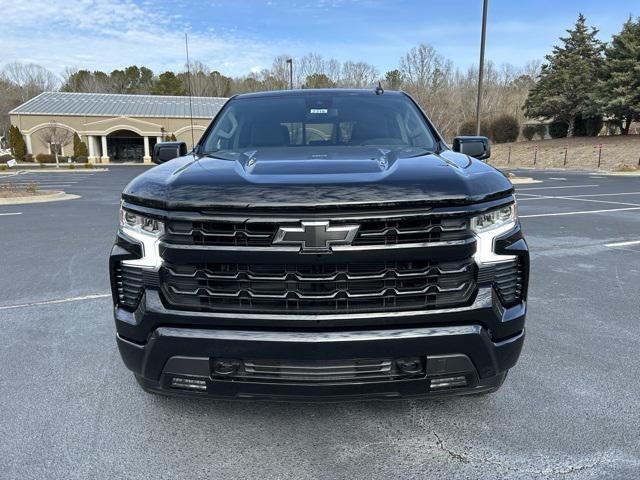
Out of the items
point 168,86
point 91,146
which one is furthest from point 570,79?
point 168,86

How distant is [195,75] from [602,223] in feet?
292

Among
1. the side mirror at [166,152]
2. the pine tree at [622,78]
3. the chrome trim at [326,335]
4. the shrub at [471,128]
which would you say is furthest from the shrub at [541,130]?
the chrome trim at [326,335]

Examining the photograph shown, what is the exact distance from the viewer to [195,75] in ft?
290

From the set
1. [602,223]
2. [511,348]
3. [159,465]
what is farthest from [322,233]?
[602,223]

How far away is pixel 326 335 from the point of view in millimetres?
2146

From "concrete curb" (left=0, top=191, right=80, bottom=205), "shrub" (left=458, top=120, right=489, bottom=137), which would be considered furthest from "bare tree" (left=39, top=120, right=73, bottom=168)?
"shrub" (left=458, top=120, right=489, bottom=137)

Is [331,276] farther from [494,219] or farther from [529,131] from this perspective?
[529,131]

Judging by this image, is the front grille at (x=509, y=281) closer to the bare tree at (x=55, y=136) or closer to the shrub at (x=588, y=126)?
the shrub at (x=588, y=126)

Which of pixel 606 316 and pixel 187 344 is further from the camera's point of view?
pixel 606 316

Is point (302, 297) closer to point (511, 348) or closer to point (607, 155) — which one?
point (511, 348)

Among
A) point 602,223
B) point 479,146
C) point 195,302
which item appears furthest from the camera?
point 602,223

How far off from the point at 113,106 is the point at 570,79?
43.6 meters

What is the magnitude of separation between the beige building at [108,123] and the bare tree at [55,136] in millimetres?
142

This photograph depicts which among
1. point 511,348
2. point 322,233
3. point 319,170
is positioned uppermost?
point 319,170
